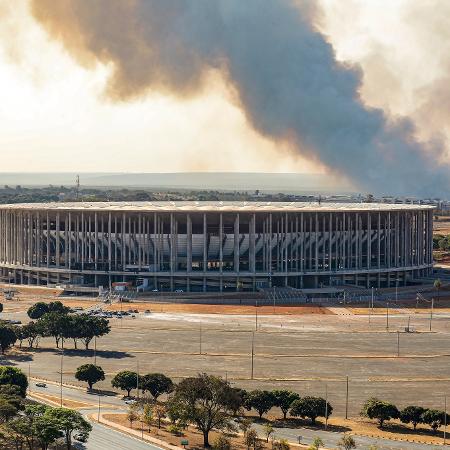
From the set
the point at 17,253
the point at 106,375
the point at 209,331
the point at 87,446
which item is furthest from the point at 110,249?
the point at 87,446

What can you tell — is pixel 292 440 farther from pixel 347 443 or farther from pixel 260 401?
pixel 260 401

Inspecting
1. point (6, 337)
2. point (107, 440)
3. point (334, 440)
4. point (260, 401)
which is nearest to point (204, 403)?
point (260, 401)

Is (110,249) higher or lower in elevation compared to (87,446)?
higher

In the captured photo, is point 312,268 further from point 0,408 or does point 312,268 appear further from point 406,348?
point 0,408

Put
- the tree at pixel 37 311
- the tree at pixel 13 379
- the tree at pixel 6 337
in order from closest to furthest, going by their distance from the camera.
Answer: the tree at pixel 13 379
the tree at pixel 6 337
the tree at pixel 37 311

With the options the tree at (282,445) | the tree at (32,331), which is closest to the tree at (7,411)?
the tree at (282,445)

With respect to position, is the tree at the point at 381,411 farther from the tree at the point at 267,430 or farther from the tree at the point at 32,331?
the tree at the point at 32,331
